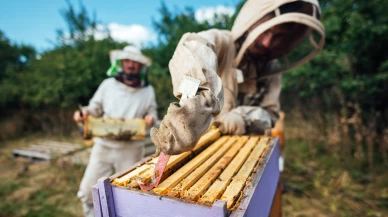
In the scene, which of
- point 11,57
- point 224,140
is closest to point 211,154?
point 224,140

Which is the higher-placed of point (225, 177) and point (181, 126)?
point (181, 126)

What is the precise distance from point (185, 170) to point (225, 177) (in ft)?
0.69

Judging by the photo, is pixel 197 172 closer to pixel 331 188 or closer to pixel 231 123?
pixel 231 123

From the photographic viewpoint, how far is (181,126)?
0.91m

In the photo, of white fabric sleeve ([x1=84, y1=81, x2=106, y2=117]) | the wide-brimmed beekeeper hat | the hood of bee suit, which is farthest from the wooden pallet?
the hood of bee suit

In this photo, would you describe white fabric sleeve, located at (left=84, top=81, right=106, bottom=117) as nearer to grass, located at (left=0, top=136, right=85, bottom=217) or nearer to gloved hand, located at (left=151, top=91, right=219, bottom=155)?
grass, located at (left=0, top=136, right=85, bottom=217)

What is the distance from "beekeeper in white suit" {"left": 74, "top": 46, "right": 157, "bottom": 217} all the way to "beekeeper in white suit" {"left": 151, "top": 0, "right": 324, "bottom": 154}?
165 centimetres

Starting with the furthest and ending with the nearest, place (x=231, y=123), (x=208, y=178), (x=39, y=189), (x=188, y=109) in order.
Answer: (x=39, y=189) → (x=231, y=123) → (x=208, y=178) → (x=188, y=109)

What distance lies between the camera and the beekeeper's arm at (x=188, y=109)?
91 centimetres

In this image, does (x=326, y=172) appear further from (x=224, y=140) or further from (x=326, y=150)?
(x=224, y=140)

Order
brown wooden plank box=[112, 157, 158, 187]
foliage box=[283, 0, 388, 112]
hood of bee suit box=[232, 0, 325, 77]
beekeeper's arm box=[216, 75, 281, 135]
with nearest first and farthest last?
brown wooden plank box=[112, 157, 158, 187], hood of bee suit box=[232, 0, 325, 77], beekeeper's arm box=[216, 75, 281, 135], foliage box=[283, 0, 388, 112]

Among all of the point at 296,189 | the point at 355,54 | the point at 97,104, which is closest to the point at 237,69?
the point at 97,104

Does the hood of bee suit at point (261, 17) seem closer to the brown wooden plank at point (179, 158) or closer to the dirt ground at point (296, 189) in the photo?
the brown wooden plank at point (179, 158)

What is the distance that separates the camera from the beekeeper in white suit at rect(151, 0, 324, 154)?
3.07 ft
